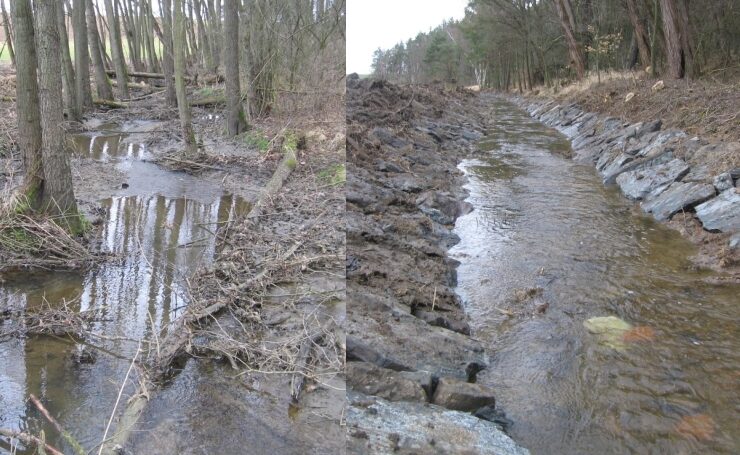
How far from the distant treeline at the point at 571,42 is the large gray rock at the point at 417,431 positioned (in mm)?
4700

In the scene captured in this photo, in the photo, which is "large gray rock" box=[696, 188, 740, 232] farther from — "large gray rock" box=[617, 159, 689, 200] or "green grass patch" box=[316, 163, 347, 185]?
"green grass patch" box=[316, 163, 347, 185]

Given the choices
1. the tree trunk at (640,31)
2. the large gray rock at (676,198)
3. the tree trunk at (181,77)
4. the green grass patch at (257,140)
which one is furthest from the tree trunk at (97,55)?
the tree trunk at (640,31)

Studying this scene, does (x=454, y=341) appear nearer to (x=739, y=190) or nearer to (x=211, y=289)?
(x=211, y=289)

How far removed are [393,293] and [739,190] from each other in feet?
16.5

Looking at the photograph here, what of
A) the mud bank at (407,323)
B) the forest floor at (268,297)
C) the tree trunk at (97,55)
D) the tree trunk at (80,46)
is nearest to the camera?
the mud bank at (407,323)

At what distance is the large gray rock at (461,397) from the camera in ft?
12.5

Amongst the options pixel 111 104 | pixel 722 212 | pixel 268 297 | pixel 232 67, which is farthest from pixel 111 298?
pixel 111 104

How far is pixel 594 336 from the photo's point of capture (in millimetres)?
4875

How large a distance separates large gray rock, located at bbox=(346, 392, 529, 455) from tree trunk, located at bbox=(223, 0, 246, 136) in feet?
35.5

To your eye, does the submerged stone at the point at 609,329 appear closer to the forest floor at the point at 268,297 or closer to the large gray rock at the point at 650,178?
the forest floor at the point at 268,297

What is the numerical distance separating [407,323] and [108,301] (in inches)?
110

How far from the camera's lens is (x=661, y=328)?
5.00m

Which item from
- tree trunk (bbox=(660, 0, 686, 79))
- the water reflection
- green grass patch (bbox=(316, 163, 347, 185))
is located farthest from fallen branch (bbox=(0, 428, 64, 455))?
tree trunk (bbox=(660, 0, 686, 79))

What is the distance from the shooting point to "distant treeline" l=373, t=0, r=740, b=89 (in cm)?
1599
